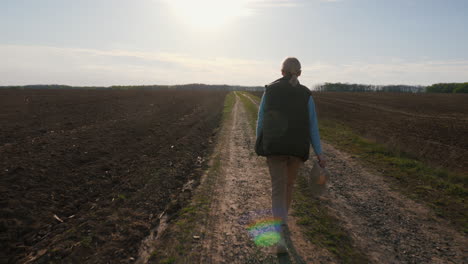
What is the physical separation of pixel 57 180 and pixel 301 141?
20.2 ft

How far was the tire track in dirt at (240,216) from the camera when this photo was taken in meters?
3.82

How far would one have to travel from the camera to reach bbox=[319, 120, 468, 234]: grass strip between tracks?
568 centimetres

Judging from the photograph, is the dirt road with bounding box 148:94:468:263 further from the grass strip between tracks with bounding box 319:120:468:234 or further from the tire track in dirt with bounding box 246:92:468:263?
the grass strip between tracks with bounding box 319:120:468:234

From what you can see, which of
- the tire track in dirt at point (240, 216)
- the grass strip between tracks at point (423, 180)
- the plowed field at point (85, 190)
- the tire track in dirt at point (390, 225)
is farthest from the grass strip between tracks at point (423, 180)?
the plowed field at point (85, 190)

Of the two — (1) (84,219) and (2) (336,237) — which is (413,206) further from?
(1) (84,219)

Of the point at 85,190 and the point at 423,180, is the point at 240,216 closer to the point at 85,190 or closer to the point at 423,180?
the point at 85,190

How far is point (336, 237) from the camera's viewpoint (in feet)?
14.4

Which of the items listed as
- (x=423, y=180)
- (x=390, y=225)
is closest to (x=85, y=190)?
(x=390, y=225)

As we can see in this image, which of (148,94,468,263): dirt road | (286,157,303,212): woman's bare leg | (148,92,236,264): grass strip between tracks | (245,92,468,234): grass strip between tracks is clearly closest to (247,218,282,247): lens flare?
(148,94,468,263): dirt road

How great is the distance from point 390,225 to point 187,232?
352 centimetres

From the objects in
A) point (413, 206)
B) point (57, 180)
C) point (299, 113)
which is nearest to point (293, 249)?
point (299, 113)

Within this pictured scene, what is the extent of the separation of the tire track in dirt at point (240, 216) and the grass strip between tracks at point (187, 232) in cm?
15

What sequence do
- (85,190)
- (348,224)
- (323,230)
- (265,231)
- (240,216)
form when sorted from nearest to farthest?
1. (265,231)
2. (323,230)
3. (348,224)
4. (240,216)
5. (85,190)

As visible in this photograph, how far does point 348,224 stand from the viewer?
488 centimetres
